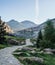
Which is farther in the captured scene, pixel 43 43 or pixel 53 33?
pixel 53 33

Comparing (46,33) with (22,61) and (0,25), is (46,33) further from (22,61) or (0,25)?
(22,61)

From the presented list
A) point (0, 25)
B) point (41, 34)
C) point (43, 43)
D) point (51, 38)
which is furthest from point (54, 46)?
point (0, 25)

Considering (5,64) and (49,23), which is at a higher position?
(49,23)

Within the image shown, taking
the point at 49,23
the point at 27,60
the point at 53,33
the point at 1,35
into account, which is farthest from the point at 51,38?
the point at 27,60

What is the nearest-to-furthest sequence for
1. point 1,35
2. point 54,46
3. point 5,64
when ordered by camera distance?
1. point 5,64
2. point 54,46
3. point 1,35

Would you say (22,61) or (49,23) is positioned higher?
(49,23)

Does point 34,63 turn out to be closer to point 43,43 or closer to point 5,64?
point 5,64

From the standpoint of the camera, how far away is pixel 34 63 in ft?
65.0

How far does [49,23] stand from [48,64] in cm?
3212

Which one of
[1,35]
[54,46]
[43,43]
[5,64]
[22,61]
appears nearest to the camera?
[5,64]

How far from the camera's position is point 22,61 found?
67.2 ft

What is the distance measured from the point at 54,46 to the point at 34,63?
21059 mm

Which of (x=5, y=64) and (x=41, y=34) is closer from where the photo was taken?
(x=5, y=64)

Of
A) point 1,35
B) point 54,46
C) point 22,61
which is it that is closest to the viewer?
point 22,61
